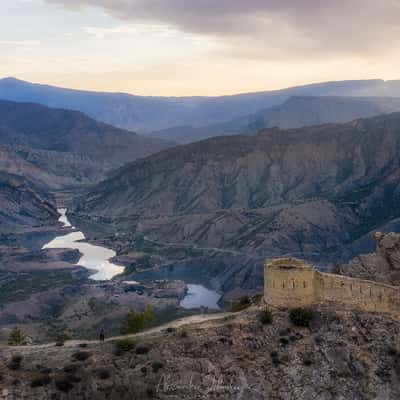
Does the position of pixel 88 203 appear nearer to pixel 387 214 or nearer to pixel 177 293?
pixel 387 214

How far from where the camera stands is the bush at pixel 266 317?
83.9 ft

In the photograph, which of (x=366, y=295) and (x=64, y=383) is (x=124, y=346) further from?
(x=366, y=295)

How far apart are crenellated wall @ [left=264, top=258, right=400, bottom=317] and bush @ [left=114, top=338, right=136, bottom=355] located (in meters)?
5.49

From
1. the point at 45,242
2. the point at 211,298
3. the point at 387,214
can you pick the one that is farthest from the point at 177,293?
the point at 45,242

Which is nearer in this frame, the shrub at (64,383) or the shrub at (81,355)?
the shrub at (64,383)

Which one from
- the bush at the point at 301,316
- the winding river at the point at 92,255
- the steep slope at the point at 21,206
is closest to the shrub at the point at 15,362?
the bush at the point at 301,316

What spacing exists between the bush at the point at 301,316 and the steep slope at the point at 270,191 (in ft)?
247

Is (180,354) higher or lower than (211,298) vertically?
higher

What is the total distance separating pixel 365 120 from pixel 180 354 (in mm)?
140315

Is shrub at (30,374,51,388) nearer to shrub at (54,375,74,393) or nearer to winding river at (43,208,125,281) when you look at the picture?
shrub at (54,375,74,393)

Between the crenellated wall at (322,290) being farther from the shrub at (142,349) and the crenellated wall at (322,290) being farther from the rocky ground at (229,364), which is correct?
the shrub at (142,349)

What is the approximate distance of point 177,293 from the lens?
84438 millimetres

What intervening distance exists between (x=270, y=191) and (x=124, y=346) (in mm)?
122557

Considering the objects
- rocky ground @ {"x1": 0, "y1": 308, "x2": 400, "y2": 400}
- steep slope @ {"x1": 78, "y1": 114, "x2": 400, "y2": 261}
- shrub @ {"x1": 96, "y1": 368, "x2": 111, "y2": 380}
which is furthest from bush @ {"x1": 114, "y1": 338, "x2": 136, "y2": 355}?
steep slope @ {"x1": 78, "y1": 114, "x2": 400, "y2": 261}
